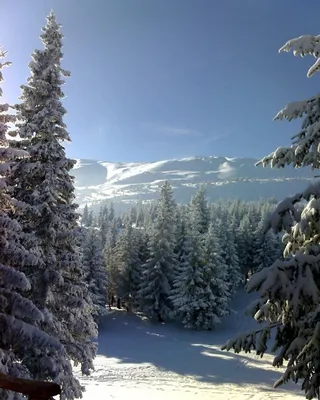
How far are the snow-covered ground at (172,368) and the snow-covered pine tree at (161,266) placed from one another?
247 cm

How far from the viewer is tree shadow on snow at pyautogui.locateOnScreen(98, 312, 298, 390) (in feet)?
97.6

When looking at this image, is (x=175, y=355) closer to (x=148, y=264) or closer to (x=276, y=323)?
(x=148, y=264)

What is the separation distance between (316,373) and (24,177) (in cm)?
1216

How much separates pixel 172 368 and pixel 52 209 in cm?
2217

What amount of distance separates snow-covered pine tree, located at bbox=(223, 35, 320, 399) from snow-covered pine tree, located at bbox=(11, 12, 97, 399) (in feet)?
30.7

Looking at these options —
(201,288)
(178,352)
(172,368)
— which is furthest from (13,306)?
(201,288)

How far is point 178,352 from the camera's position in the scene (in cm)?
3738

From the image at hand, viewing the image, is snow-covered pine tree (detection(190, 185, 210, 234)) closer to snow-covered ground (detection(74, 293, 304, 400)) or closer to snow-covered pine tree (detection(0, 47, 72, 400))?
snow-covered ground (detection(74, 293, 304, 400))

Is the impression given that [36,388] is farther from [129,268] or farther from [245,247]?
[245,247]

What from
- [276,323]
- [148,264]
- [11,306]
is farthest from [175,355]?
[276,323]

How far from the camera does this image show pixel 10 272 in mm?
10039

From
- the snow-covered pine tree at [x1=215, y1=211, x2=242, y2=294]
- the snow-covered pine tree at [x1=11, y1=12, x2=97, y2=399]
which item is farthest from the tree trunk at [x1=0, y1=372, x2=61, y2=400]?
the snow-covered pine tree at [x1=215, y1=211, x2=242, y2=294]

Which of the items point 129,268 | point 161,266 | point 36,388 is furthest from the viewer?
point 129,268

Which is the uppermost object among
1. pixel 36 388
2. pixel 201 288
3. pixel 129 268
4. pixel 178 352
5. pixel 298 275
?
pixel 298 275
